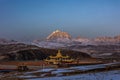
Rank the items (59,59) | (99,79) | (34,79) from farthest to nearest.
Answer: (59,59) → (34,79) → (99,79)

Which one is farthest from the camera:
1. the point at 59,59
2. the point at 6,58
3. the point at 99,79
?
the point at 6,58

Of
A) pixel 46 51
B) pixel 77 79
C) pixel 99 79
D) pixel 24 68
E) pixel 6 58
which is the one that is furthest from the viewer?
pixel 46 51

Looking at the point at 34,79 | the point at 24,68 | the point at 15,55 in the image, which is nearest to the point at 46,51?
the point at 15,55

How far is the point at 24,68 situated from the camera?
79.1 meters

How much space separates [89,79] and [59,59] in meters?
61.3

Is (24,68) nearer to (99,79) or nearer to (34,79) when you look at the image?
(34,79)

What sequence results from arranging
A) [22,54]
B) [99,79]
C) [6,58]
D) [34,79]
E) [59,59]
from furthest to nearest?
1. [22,54]
2. [6,58]
3. [59,59]
4. [34,79]
5. [99,79]

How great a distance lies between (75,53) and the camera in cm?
16588

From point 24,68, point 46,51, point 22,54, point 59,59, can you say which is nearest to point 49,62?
point 59,59

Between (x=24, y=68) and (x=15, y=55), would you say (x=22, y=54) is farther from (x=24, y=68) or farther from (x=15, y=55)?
(x=24, y=68)

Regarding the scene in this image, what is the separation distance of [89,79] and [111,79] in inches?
102

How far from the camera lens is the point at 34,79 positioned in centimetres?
5156

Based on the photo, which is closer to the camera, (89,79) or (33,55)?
(89,79)

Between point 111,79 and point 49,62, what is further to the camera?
point 49,62
